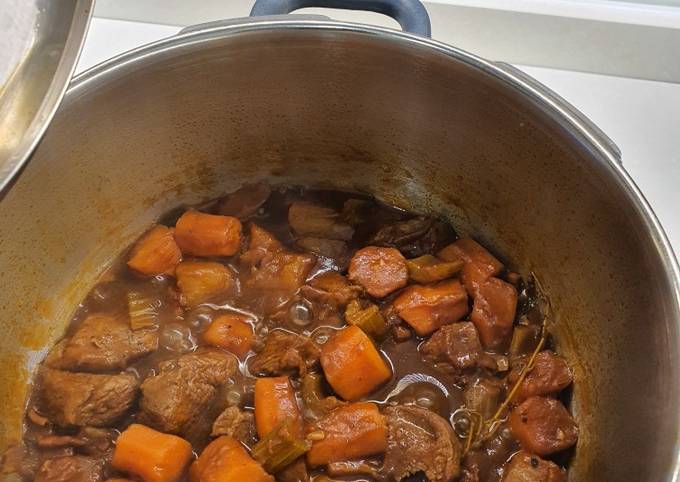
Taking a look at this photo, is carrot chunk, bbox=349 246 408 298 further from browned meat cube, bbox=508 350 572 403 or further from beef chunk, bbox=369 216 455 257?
browned meat cube, bbox=508 350 572 403

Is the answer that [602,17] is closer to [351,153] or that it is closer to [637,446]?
[351,153]

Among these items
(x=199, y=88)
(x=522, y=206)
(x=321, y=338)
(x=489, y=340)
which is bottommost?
(x=321, y=338)

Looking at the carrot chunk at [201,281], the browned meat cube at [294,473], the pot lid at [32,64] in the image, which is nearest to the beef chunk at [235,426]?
the browned meat cube at [294,473]

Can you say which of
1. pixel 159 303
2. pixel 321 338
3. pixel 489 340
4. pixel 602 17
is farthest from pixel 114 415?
pixel 602 17

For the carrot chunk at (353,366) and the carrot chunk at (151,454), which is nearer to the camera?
the carrot chunk at (151,454)

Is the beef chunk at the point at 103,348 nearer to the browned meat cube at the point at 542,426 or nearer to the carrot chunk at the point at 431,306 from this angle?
the carrot chunk at the point at 431,306

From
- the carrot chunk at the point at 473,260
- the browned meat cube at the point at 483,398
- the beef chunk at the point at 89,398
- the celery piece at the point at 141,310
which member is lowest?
the beef chunk at the point at 89,398

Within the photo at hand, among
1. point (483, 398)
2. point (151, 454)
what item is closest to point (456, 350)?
point (483, 398)
